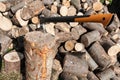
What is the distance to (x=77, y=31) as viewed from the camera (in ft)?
24.6

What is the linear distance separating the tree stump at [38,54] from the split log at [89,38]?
4.92 feet

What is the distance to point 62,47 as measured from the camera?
7262 mm

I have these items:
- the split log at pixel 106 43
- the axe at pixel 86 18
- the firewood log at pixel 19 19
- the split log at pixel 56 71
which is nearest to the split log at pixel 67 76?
the split log at pixel 56 71

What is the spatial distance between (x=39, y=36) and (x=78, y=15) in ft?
6.97

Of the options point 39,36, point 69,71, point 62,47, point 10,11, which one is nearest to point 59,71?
point 69,71

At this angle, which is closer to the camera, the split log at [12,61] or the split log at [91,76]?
the split log at [12,61]

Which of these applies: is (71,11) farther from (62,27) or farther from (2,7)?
(2,7)

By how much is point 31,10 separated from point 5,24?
772 mm

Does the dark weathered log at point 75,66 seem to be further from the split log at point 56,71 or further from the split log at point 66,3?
the split log at point 66,3

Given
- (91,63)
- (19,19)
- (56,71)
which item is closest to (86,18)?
(91,63)

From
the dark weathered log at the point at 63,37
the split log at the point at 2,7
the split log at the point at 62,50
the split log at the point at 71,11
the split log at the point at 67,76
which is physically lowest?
the split log at the point at 67,76

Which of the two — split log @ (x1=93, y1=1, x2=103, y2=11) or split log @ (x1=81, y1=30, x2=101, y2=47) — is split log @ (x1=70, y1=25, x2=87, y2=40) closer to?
split log @ (x1=81, y1=30, x2=101, y2=47)

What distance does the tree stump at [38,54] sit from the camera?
5.73m

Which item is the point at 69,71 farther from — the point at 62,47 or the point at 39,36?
the point at 39,36
